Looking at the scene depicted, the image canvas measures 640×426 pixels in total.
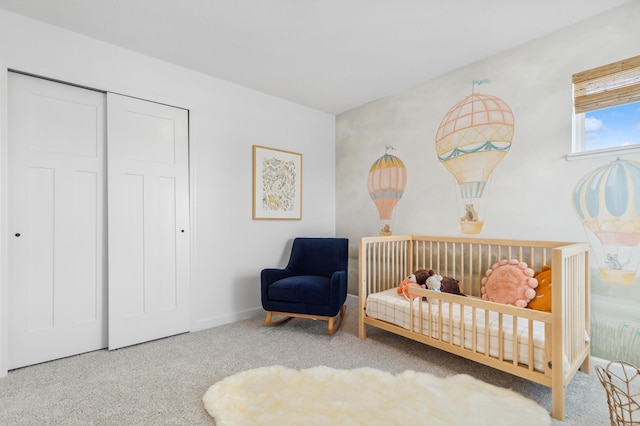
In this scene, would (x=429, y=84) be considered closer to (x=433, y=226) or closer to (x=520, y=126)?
(x=520, y=126)

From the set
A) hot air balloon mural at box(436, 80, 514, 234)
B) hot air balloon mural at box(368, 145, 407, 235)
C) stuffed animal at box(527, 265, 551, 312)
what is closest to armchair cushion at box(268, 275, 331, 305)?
hot air balloon mural at box(368, 145, 407, 235)

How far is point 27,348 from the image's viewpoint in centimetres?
211

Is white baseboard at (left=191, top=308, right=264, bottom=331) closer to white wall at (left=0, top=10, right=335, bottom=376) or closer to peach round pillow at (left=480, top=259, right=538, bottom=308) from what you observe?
white wall at (left=0, top=10, right=335, bottom=376)

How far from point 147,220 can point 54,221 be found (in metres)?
0.59

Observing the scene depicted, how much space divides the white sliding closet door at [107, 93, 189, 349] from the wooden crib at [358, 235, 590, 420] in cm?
165

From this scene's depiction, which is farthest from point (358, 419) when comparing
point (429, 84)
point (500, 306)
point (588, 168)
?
point (429, 84)

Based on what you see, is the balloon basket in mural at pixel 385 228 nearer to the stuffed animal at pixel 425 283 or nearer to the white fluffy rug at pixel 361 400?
the stuffed animal at pixel 425 283

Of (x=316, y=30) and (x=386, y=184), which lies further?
(x=386, y=184)

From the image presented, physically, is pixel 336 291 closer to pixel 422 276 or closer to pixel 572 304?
pixel 422 276

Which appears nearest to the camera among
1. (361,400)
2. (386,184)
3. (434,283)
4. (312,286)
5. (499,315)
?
(361,400)

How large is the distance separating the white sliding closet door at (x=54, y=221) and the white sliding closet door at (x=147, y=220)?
0.35 feet

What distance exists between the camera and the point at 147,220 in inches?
101

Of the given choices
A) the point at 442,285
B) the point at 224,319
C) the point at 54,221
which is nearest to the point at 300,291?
the point at 224,319

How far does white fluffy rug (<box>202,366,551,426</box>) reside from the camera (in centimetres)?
150
